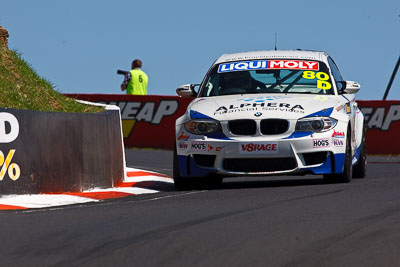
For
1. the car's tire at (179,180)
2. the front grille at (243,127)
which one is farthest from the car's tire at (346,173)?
the car's tire at (179,180)

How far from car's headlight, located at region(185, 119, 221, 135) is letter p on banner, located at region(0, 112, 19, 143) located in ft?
6.14

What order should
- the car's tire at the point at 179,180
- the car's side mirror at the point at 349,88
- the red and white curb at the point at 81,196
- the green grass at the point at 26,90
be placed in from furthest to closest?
the green grass at the point at 26,90 < the car's side mirror at the point at 349,88 < the car's tire at the point at 179,180 < the red and white curb at the point at 81,196

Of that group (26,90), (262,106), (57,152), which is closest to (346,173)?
(262,106)

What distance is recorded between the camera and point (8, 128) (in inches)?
409

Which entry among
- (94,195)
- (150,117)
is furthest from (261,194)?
(150,117)

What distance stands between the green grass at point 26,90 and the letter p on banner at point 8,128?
2.60 metres

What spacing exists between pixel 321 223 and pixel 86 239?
1592 mm

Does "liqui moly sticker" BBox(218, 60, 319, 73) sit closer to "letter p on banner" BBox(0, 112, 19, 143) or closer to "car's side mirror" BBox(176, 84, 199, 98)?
"car's side mirror" BBox(176, 84, 199, 98)

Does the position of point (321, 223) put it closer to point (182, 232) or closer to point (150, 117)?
point (182, 232)

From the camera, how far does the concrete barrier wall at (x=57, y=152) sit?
411 inches

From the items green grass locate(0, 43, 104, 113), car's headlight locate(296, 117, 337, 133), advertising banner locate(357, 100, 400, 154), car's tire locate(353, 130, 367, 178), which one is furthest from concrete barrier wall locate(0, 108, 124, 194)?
advertising banner locate(357, 100, 400, 154)

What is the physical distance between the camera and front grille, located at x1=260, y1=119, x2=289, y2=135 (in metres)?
10.9

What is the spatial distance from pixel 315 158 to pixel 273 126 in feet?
1.85

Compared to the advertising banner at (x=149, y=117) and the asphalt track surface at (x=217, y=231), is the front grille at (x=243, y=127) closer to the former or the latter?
the asphalt track surface at (x=217, y=231)
